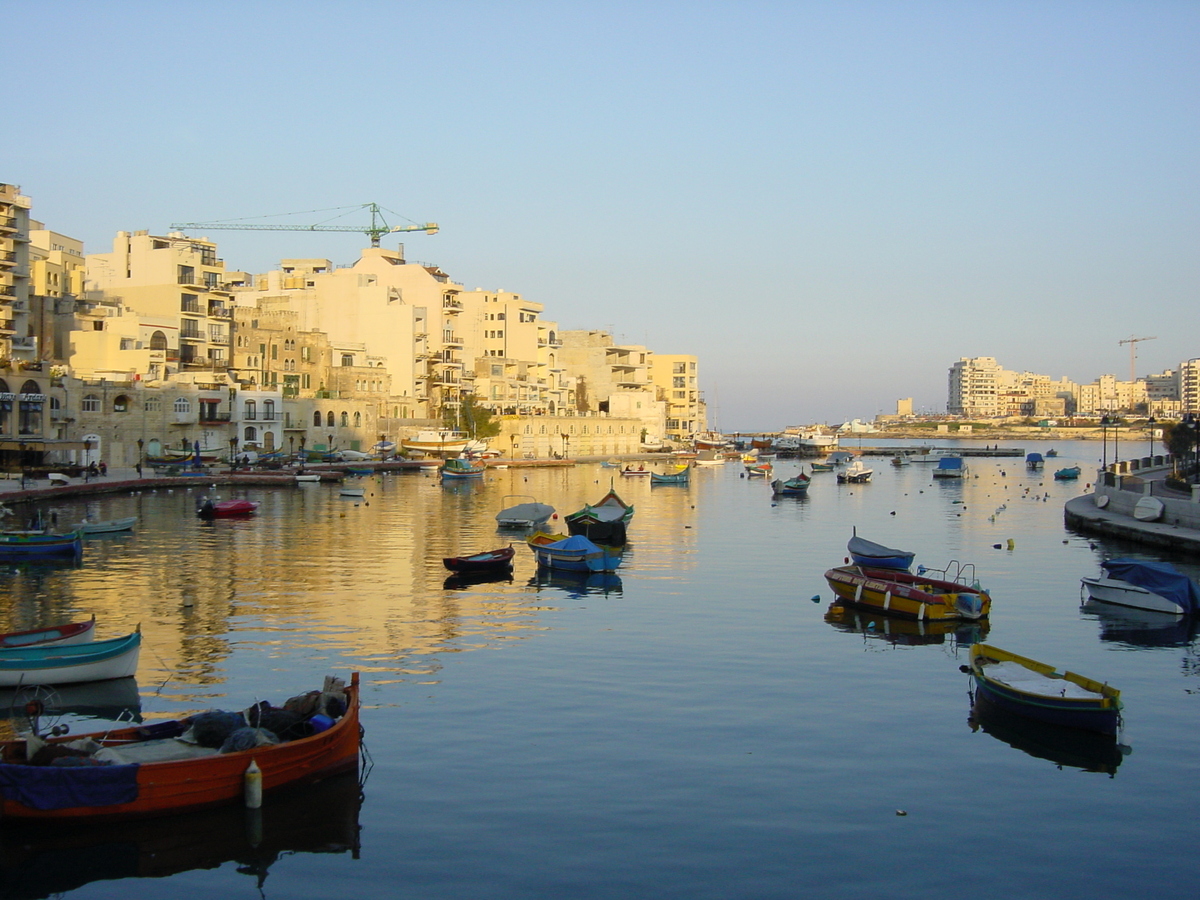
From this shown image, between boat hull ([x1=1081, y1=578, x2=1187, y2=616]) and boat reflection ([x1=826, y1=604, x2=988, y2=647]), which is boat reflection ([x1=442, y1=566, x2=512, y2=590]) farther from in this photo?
boat hull ([x1=1081, y1=578, x2=1187, y2=616])

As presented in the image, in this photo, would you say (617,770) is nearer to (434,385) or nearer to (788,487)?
(788,487)

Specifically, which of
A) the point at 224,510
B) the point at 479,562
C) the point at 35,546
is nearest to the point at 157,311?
the point at 224,510

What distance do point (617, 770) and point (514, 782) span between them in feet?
5.48

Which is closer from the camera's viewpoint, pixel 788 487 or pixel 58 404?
pixel 58 404

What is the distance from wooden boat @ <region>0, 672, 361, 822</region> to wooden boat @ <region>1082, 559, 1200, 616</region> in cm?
2484

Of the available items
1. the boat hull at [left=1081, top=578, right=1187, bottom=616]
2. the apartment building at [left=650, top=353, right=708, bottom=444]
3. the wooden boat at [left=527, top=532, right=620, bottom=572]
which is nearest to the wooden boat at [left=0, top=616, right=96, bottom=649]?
the wooden boat at [left=527, top=532, right=620, bottom=572]

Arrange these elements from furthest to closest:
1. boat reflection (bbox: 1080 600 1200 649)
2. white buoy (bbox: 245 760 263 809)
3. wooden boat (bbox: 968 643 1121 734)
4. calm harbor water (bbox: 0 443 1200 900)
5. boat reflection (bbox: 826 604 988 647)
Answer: boat reflection (bbox: 826 604 988 647)
boat reflection (bbox: 1080 600 1200 649)
wooden boat (bbox: 968 643 1121 734)
white buoy (bbox: 245 760 263 809)
calm harbor water (bbox: 0 443 1200 900)

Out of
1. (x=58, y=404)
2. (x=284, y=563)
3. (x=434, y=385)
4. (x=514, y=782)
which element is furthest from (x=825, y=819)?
(x=434, y=385)

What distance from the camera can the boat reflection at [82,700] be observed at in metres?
20.0

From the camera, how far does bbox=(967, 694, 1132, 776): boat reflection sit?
18.4 metres

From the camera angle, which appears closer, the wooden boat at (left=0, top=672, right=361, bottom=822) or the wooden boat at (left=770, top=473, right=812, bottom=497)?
the wooden boat at (left=0, top=672, right=361, bottom=822)

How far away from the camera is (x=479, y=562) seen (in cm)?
3784

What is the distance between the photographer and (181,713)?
64.6 ft

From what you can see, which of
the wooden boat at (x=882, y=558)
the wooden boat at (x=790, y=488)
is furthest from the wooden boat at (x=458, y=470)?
the wooden boat at (x=882, y=558)
